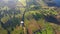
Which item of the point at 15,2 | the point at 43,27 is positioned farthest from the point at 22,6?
the point at 43,27

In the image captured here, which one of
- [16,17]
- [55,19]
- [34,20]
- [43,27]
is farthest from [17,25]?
[55,19]

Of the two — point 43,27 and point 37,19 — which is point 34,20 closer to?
point 37,19

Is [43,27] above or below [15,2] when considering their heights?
below

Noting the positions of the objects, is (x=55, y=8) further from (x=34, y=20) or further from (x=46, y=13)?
(x=34, y=20)

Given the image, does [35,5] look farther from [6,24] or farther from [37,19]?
[6,24]

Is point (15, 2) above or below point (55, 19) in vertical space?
above

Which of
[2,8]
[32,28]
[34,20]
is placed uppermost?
[2,8]

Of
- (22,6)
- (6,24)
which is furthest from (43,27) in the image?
(6,24)
